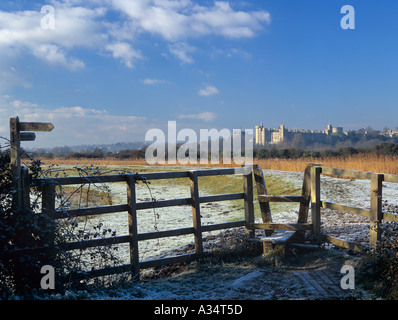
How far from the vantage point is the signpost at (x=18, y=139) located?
6078mm

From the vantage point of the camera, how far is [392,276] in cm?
548

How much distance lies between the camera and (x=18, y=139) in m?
6.25

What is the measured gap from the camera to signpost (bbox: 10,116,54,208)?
6.08 m

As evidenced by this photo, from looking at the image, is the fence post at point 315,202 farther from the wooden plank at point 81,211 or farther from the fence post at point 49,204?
the fence post at point 49,204

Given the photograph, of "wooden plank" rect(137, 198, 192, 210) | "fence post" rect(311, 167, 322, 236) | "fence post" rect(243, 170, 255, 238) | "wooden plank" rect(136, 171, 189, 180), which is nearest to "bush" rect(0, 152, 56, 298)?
"wooden plank" rect(137, 198, 192, 210)

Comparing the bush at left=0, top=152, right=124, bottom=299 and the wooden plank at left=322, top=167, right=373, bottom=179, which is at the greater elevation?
the wooden plank at left=322, top=167, right=373, bottom=179

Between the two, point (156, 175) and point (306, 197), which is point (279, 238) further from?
point (156, 175)

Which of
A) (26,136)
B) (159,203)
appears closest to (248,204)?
(159,203)

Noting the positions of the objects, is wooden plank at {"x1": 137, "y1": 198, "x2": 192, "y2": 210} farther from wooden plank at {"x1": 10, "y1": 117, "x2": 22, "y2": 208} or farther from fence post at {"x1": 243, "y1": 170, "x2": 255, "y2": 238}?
wooden plank at {"x1": 10, "y1": 117, "x2": 22, "y2": 208}

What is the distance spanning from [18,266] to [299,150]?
32123 mm

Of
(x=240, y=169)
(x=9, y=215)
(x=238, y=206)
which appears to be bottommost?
(x=238, y=206)
